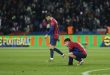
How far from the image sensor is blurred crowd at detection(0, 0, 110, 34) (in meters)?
36.8

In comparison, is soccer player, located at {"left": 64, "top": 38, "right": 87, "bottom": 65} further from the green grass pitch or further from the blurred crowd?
the blurred crowd

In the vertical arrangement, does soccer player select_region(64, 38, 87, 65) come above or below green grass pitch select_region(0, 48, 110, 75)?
above

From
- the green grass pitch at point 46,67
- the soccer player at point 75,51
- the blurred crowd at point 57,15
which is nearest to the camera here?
the green grass pitch at point 46,67

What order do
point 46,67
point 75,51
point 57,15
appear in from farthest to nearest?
point 57,15
point 75,51
point 46,67

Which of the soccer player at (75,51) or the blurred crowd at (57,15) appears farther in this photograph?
the blurred crowd at (57,15)

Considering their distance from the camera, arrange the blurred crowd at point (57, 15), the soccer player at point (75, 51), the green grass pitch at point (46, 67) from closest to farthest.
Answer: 1. the green grass pitch at point (46, 67)
2. the soccer player at point (75, 51)
3. the blurred crowd at point (57, 15)

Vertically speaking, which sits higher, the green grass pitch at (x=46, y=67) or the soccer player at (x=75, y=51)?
the soccer player at (x=75, y=51)

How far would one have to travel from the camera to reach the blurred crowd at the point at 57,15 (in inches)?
1447

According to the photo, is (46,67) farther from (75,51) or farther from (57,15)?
(57,15)

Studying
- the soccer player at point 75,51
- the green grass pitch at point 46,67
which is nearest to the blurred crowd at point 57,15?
the green grass pitch at point 46,67

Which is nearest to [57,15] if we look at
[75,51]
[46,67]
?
[75,51]

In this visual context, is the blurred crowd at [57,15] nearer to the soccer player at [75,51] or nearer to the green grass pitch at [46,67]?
the green grass pitch at [46,67]

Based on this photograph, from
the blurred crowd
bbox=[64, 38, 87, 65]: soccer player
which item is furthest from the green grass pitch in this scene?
A: the blurred crowd

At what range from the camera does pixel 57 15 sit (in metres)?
37.4
